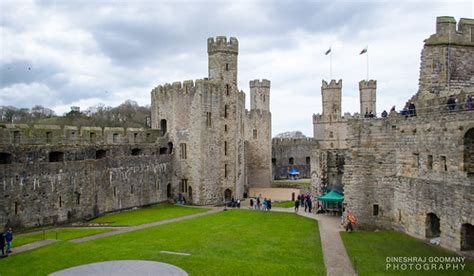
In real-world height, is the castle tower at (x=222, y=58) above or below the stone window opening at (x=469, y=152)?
above

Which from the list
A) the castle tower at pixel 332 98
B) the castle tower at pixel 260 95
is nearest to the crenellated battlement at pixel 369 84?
the castle tower at pixel 332 98

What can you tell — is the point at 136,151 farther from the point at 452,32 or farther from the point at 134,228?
the point at 452,32

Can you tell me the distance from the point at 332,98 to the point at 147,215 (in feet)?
101

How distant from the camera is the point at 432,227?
19.5m

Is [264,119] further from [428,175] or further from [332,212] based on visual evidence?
[428,175]

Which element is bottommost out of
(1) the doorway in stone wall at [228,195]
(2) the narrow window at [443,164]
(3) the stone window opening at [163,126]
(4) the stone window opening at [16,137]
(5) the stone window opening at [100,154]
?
(1) the doorway in stone wall at [228,195]

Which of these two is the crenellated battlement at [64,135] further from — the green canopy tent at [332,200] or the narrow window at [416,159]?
the narrow window at [416,159]

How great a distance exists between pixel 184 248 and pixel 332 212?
11956mm

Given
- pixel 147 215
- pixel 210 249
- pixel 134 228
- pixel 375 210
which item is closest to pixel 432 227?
pixel 375 210

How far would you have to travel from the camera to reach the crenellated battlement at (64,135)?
26.4 metres

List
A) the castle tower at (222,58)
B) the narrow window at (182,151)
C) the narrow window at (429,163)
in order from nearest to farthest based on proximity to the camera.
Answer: the narrow window at (429,163), the narrow window at (182,151), the castle tower at (222,58)

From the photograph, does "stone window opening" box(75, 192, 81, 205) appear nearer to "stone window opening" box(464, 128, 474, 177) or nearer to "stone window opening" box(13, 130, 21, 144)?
"stone window opening" box(13, 130, 21, 144)

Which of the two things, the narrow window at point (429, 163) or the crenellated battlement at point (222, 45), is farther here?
the crenellated battlement at point (222, 45)

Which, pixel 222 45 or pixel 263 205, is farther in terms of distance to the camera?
pixel 222 45
